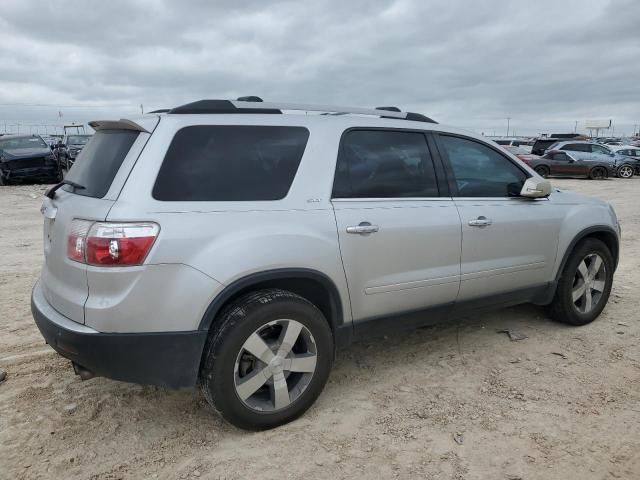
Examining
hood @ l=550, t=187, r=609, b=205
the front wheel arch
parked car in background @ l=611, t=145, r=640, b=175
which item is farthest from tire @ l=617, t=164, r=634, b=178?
hood @ l=550, t=187, r=609, b=205

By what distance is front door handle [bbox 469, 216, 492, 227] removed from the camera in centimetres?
367

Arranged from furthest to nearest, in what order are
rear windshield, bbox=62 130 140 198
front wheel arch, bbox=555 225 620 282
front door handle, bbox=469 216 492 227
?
1. front wheel arch, bbox=555 225 620 282
2. front door handle, bbox=469 216 492 227
3. rear windshield, bbox=62 130 140 198

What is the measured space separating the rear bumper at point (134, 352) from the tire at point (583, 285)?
319cm

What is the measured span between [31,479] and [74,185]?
5.19 feet

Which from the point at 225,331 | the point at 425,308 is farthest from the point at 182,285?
the point at 425,308

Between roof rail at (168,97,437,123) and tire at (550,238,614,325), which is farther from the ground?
roof rail at (168,97,437,123)

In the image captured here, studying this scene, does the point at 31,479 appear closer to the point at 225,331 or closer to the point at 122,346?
the point at 122,346

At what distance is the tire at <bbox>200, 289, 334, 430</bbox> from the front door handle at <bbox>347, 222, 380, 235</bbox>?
507 mm

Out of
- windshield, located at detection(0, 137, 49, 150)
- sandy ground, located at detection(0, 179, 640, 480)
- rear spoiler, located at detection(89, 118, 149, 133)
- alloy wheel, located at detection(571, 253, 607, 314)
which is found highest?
windshield, located at detection(0, 137, 49, 150)

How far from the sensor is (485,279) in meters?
3.81

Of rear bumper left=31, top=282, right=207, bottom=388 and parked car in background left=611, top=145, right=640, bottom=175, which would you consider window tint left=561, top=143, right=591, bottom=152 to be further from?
rear bumper left=31, top=282, right=207, bottom=388

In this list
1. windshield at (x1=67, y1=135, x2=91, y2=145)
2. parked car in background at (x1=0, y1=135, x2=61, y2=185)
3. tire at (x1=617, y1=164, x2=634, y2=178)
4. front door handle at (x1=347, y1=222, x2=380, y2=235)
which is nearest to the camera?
front door handle at (x1=347, y1=222, x2=380, y2=235)

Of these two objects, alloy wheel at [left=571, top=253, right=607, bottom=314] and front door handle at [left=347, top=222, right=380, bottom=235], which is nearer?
front door handle at [left=347, top=222, right=380, bottom=235]

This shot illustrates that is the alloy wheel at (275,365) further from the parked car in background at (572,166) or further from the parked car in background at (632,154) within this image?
the parked car in background at (632,154)
